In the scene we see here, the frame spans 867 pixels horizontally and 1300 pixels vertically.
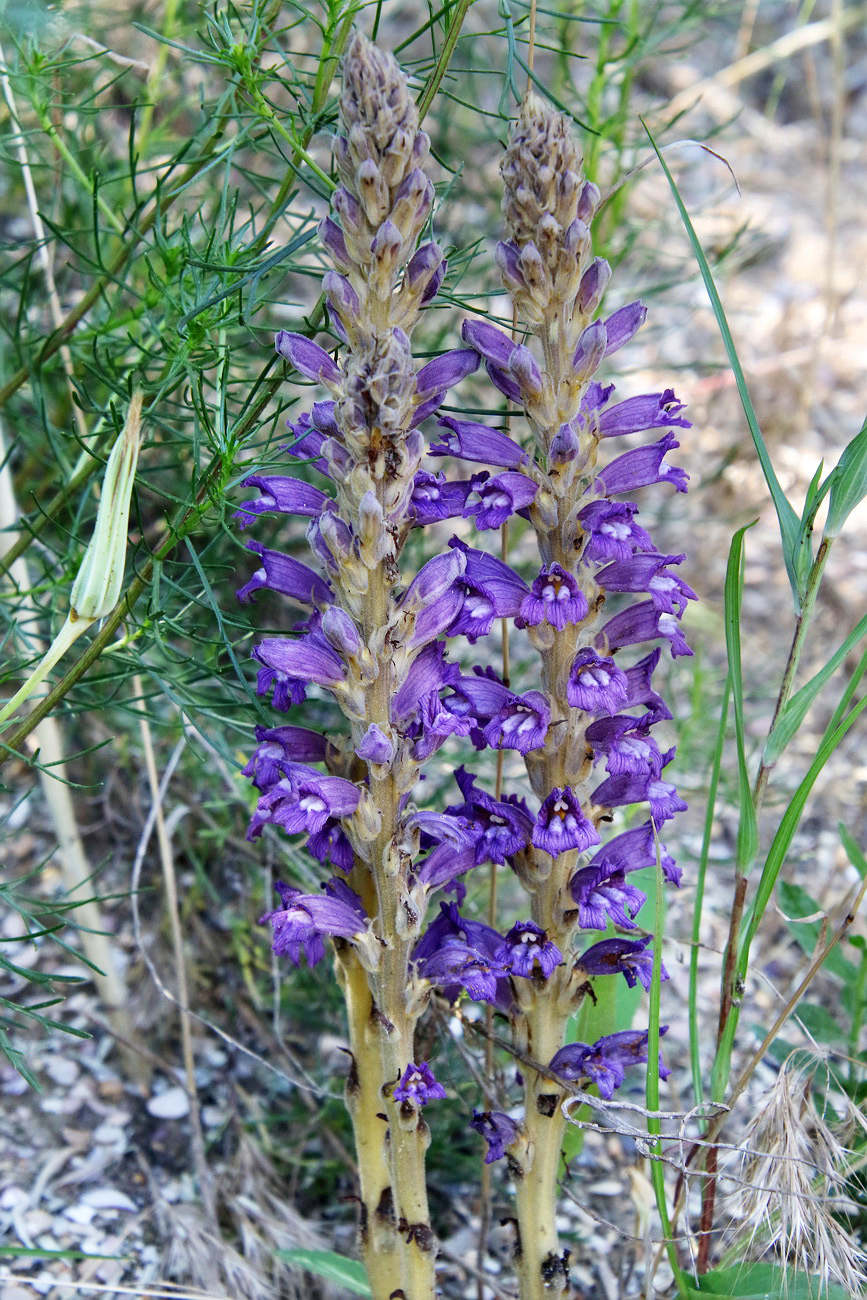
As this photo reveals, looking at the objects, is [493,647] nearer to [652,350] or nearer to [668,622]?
[652,350]

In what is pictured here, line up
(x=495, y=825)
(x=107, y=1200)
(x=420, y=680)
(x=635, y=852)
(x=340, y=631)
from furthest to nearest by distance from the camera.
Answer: (x=107, y=1200)
(x=635, y=852)
(x=495, y=825)
(x=420, y=680)
(x=340, y=631)

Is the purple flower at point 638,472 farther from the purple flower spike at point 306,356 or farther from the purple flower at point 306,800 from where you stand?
the purple flower at point 306,800

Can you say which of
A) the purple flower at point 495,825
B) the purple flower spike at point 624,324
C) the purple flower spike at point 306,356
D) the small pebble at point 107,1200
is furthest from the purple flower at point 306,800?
the small pebble at point 107,1200

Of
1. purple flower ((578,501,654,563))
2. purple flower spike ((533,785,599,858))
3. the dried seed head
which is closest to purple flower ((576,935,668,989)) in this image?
purple flower spike ((533,785,599,858))

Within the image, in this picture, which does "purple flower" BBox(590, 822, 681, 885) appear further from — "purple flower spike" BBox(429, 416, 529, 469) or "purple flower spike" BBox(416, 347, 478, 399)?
"purple flower spike" BBox(416, 347, 478, 399)

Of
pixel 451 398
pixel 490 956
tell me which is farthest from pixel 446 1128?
pixel 451 398

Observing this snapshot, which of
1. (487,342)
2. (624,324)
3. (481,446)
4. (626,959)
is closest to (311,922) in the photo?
(626,959)

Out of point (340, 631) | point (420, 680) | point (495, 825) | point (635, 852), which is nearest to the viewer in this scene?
point (340, 631)

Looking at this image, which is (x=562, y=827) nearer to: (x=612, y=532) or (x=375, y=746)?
(x=375, y=746)
